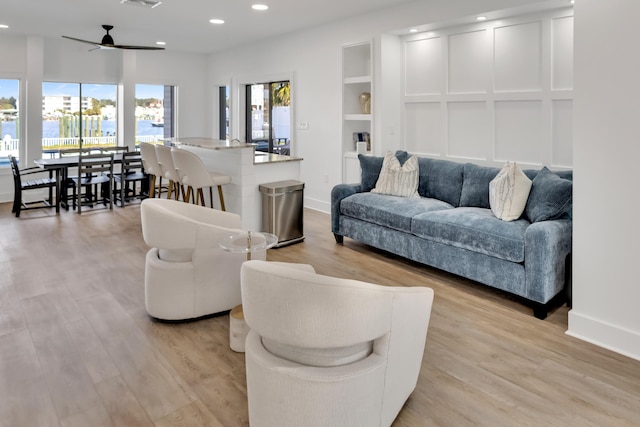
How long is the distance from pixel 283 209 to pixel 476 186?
2.00 metres

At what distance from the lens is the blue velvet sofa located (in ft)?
10.4

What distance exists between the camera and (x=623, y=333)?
2699 millimetres

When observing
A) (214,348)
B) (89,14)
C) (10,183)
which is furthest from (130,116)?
(214,348)

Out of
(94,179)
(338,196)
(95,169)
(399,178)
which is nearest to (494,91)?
(399,178)

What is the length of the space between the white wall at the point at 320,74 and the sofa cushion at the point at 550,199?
2.43 m

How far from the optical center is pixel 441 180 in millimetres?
4645

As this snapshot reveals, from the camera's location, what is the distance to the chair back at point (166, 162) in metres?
5.33

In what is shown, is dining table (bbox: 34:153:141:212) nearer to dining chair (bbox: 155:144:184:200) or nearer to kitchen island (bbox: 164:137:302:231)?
dining chair (bbox: 155:144:184:200)

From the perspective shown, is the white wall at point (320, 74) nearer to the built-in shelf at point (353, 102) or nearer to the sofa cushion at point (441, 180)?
the built-in shelf at point (353, 102)

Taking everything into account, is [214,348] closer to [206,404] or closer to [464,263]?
[206,404]

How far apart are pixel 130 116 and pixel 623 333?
833cm

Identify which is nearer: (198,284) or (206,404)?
(206,404)

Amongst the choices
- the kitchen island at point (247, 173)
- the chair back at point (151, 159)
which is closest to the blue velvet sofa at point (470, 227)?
the kitchen island at point (247, 173)

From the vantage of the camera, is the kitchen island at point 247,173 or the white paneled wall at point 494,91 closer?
the white paneled wall at point 494,91
